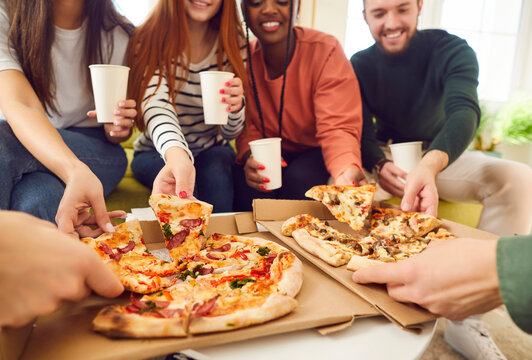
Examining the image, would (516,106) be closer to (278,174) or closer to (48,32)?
(278,174)

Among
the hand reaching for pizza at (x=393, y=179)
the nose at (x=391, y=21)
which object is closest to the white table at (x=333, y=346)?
the hand reaching for pizza at (x=393, y=179)

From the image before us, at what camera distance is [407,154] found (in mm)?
1600

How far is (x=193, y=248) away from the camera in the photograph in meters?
1.07

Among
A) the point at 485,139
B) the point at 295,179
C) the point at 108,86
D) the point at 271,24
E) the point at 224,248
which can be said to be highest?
the point at 271,24

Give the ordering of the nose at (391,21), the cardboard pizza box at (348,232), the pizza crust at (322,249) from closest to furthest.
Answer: the cardboard pizza box at (348,232), the pizza crust at (322,249), the nose at (391,21)

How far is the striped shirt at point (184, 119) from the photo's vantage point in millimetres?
1475

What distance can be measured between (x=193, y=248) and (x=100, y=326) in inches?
17.6

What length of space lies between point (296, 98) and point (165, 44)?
0.81 meters

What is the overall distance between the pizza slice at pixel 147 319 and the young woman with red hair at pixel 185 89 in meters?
0.52

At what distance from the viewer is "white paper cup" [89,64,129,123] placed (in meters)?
1.30

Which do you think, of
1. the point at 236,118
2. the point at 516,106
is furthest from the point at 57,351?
the point at 516,106

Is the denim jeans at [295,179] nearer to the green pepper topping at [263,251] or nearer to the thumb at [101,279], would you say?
the green pepper topping at [263,251]

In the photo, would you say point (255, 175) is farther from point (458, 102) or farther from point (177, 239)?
point (458, 102)

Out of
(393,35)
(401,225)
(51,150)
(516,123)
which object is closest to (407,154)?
(401,225)
